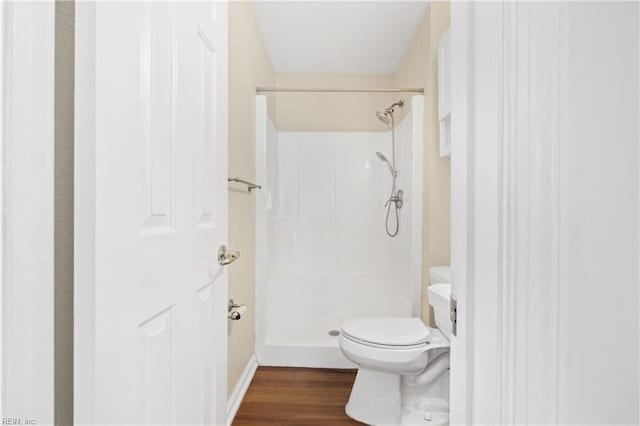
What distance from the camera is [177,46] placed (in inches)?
32.0

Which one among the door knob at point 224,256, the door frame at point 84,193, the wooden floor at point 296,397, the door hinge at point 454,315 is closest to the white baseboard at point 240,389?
the wooden floor at point 296,397

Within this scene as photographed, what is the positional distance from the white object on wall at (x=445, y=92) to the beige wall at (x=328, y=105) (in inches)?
55.0

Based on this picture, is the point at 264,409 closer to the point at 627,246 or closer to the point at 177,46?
the point at 177,46

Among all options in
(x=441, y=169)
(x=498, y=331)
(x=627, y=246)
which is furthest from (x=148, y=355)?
(x=441, y=169)

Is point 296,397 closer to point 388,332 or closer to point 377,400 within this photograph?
point 377,400

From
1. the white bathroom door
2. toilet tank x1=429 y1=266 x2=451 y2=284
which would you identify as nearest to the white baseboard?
the white bathroom door

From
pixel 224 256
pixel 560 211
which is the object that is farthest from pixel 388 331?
pixel 560 211

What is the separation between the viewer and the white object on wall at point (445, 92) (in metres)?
1.90

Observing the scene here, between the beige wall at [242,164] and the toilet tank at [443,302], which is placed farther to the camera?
the beige wall at [242,164]

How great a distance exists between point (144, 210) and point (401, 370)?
1442 mm

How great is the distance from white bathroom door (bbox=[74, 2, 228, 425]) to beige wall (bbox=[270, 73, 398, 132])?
239cm

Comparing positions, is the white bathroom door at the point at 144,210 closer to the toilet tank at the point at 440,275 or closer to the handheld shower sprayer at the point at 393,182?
the toilet tank at the point at 440,275

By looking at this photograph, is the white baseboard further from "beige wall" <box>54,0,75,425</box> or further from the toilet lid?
"beige wall" <box>54,0,75,425</box>

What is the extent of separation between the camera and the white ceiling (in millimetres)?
2352
